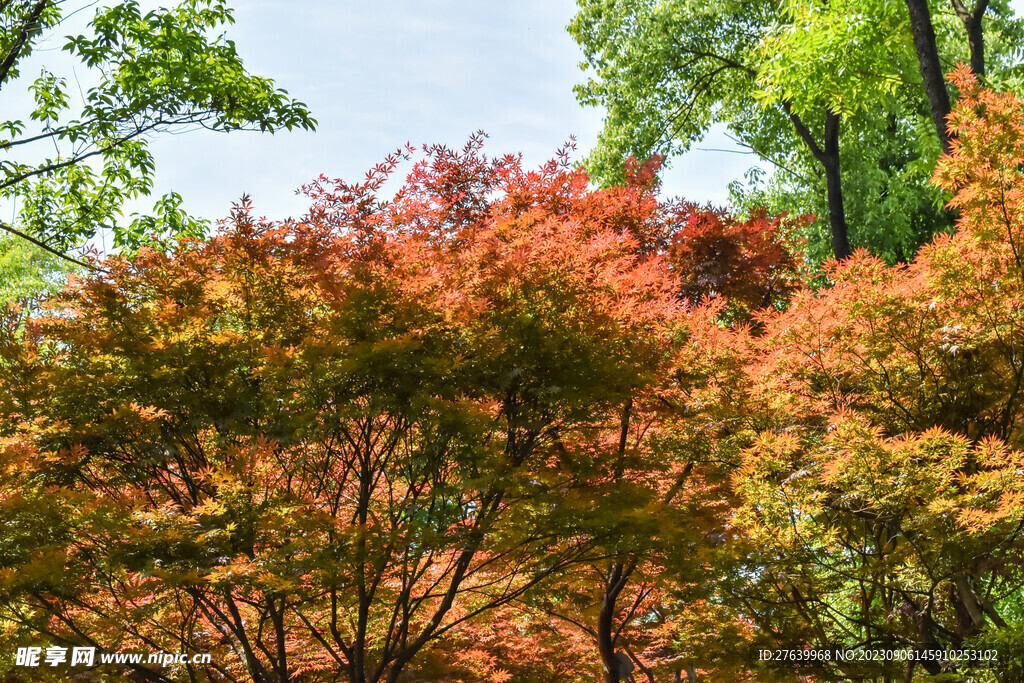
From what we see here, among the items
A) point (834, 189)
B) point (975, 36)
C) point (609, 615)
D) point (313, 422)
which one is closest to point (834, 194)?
point (834, 189)

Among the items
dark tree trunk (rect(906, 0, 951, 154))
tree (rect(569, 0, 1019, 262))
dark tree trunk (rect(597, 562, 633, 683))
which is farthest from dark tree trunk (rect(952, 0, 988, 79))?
dark tree trunk (rect(597, 562, 633, 683))

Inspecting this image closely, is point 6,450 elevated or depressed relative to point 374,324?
depressed

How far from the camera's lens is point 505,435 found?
673cm

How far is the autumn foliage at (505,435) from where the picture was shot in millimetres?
5598

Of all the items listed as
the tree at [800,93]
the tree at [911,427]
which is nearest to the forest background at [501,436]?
the tree at [911,427]

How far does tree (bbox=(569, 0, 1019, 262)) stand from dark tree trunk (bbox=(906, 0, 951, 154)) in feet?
9.41

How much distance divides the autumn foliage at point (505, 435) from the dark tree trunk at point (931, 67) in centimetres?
283

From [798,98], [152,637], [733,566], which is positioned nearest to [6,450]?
[152,637]

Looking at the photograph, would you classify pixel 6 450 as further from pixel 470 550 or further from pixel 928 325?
pixel 928 325

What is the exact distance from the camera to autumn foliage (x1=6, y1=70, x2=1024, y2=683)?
560 centimetres

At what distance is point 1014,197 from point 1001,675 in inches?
146

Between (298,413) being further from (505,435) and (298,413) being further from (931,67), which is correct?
(931,67)

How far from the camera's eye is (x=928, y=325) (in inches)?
265

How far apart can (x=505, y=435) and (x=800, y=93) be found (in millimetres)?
9278
